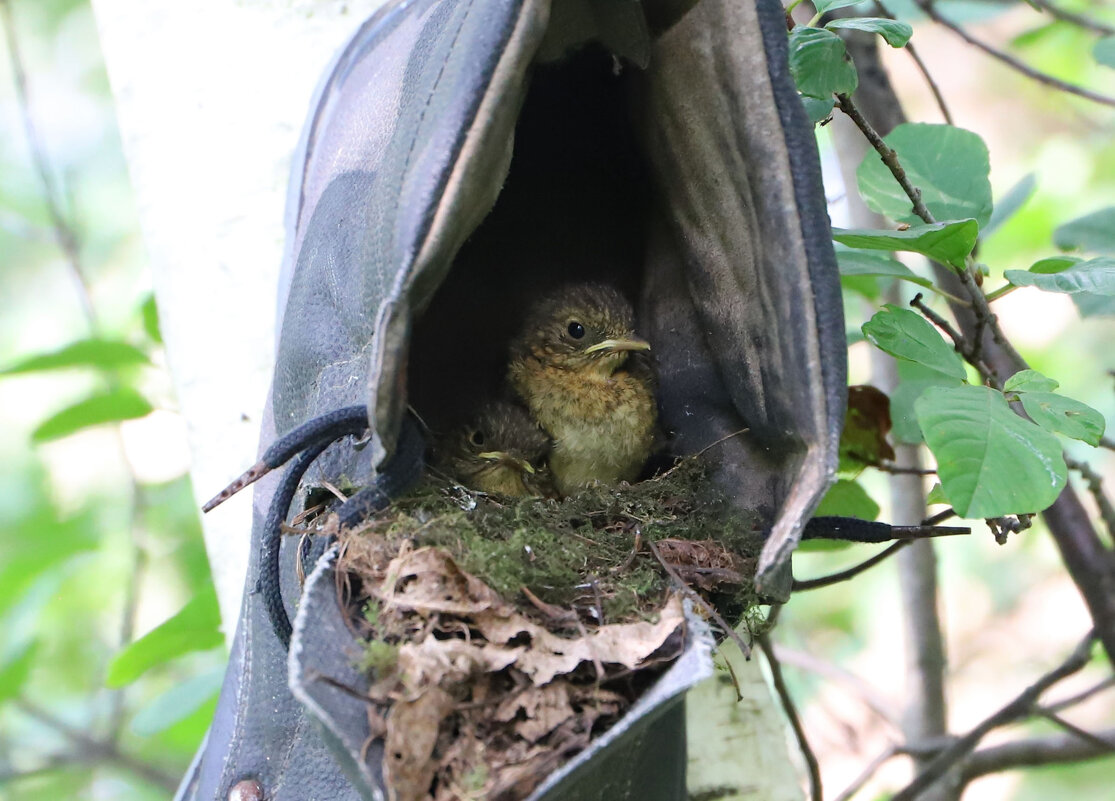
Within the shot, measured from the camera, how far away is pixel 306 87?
2455 mm

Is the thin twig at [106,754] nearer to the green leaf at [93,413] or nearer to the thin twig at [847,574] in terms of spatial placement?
the green leaf at [93,413]

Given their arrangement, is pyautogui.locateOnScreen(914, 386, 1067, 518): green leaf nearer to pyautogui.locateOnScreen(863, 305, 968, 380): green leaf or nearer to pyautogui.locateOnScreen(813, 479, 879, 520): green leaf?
pyautogui.locateOnScreen(863, 305, 968, 380): green leaf

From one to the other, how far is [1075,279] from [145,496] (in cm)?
407

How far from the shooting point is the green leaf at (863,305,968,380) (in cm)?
172

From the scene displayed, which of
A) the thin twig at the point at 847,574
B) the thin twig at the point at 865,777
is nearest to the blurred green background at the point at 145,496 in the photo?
the thin twig at the point at 865,777

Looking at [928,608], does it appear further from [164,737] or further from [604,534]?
[164,737]

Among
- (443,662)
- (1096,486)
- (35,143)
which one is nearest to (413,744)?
(443,662)

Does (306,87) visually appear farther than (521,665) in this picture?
Yes

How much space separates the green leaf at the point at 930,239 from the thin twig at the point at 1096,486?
85 centimetres

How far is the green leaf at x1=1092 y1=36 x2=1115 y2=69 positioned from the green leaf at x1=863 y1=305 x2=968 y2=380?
103cm

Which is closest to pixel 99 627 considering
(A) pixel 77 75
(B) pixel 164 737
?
(B) pixel 164 737

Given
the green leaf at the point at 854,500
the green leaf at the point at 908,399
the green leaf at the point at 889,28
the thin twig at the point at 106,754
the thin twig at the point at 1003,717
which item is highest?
the green leaf at the point at 889,28

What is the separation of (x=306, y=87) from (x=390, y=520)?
1.29 m

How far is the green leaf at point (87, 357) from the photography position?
268cm
